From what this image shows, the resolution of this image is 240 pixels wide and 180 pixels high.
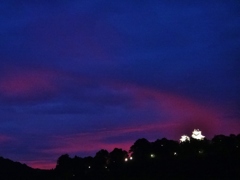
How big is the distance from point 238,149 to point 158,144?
20815mm

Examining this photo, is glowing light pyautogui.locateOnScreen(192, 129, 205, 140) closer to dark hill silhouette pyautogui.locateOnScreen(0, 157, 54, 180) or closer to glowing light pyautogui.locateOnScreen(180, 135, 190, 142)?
glowing light pyautogui.locateOnScreen(180, 135, 190, 142)

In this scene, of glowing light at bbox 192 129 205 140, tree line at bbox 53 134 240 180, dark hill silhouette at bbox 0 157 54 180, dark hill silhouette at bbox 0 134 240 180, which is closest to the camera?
tree line at bbox 53 134 240 180

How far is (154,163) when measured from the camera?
1556 inches

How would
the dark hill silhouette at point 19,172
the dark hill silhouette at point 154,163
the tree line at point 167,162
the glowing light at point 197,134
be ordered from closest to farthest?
the tree line at point 167,162
the dark hill silhouette at point 154,163
the dark hill silhouette at point 19,172
the glowing light at point 197,134

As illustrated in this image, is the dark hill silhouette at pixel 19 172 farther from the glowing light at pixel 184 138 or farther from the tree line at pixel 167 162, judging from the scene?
the glowing light at pixel 184 138

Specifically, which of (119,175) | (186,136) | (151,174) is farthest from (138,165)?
(186,136)

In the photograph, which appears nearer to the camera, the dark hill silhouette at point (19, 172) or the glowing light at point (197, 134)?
the dark hill silhouette at point (19, 172)

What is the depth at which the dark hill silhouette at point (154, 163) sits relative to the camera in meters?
33.5

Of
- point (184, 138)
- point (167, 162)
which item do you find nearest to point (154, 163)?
point (167, 162)

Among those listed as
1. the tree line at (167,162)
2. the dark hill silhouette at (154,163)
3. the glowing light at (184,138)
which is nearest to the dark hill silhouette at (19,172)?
the dark hill silhouette at (154,163)

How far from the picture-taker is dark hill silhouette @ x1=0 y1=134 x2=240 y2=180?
110 ft

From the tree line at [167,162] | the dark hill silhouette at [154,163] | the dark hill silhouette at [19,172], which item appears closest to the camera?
the tree line at [167,162]

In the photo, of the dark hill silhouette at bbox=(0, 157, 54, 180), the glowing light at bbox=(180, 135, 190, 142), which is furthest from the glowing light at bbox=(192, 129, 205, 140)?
the dark hill silhouette at bbox=(0, 157, 54, 180)

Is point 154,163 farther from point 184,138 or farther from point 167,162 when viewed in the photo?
Result: point 184,138
